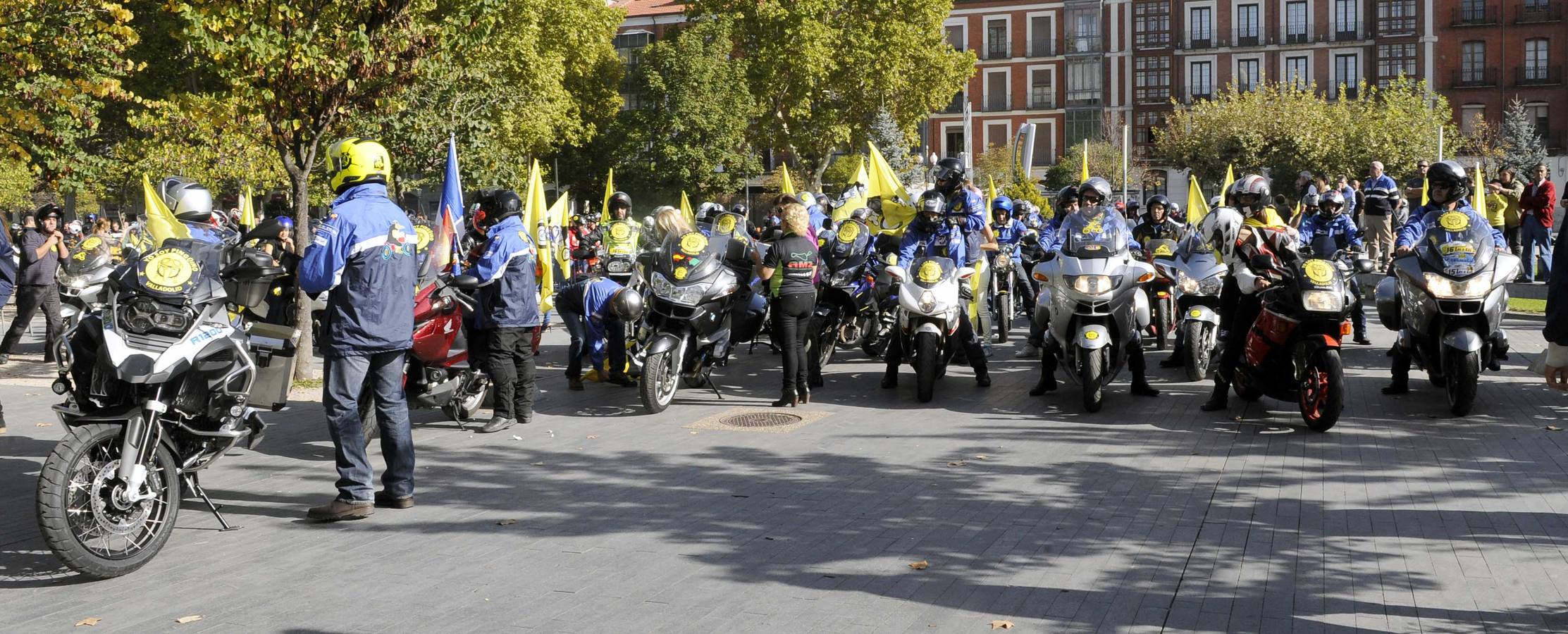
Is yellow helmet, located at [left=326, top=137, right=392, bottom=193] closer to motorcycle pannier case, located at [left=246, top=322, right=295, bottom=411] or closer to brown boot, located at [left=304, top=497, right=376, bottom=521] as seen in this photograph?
motorcycle pannier case, located at [left=246, top=322, right=295, bottom=411]

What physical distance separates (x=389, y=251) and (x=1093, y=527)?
3481 millimetres

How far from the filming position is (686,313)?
10273 millimetres

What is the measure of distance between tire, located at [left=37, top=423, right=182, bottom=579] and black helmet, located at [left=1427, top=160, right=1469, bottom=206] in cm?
810

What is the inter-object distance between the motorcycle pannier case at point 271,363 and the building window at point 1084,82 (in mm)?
69342

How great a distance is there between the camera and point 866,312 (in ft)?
42.7

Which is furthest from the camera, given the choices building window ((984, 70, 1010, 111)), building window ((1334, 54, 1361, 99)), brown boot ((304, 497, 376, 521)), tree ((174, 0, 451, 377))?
building window ((984, 70, 1010, 111))

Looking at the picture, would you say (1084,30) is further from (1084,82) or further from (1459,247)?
(1459,247)

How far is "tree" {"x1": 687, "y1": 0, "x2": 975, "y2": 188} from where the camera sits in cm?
4925

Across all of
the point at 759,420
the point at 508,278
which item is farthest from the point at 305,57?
the point at 759,420

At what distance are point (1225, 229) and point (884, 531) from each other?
5156 millimetres

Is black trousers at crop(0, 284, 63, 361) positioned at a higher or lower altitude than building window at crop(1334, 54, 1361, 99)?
lower

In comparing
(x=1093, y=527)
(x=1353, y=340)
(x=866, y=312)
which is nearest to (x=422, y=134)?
(x=866, y=312)

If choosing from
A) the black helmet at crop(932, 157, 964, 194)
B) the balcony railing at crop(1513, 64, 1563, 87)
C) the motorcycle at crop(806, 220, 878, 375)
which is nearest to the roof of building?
the balcony railing at crop(1513, 64, 1563, 87)

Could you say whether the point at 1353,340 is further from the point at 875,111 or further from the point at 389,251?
the point at 875,111
